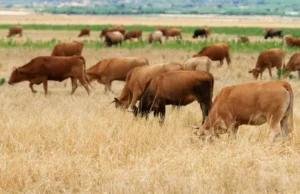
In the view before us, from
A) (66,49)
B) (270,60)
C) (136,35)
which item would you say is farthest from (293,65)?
(136,35)

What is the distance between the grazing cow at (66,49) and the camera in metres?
27.7

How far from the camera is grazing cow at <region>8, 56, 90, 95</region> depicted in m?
20.0

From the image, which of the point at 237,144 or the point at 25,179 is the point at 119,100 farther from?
the point at 25,179

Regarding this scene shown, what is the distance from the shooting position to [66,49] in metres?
27.9

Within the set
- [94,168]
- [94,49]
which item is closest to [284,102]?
[94,168]

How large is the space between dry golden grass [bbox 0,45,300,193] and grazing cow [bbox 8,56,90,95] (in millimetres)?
7396

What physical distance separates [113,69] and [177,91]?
27.6 ft

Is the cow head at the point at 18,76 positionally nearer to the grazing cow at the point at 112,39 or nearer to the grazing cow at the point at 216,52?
the grazing cow at the point at 216,52

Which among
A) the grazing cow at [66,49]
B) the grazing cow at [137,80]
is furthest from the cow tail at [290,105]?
the grazing cow at [66,49]

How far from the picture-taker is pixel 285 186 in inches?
307

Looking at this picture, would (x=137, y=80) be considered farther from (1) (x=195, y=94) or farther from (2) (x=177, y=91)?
(1) (x=195, y=94)

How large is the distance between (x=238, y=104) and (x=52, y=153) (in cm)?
293

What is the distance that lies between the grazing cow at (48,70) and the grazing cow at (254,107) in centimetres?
1032

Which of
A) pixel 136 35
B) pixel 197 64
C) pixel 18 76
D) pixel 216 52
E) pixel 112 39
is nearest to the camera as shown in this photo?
pixel 18 76
